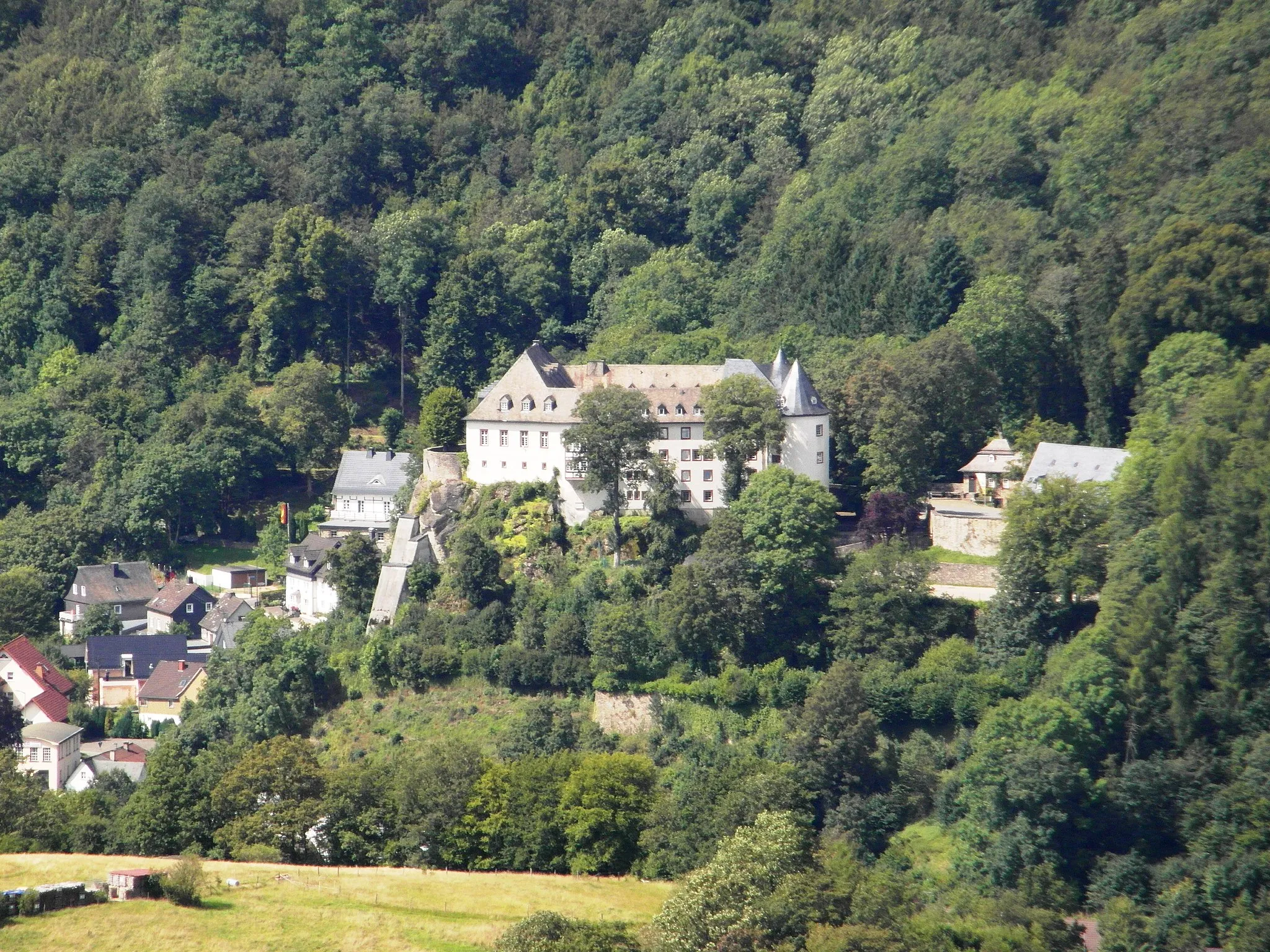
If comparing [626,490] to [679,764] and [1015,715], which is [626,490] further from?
[1015,715]

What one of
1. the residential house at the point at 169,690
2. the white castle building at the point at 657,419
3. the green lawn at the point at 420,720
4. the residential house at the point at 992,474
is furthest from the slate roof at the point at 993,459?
the residential house at the point at 169,690

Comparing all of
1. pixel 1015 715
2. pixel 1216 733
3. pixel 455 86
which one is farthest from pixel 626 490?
pixel 455 86

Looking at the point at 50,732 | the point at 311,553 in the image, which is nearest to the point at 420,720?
the point at 311,553

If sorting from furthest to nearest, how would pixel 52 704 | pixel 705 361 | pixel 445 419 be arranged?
1. pixel 705 361
2. pixel 52 704
3. pixel 445 419

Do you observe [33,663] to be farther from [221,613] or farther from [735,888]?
[735,888]

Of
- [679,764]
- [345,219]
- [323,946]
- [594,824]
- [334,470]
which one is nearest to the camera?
[323,946]
